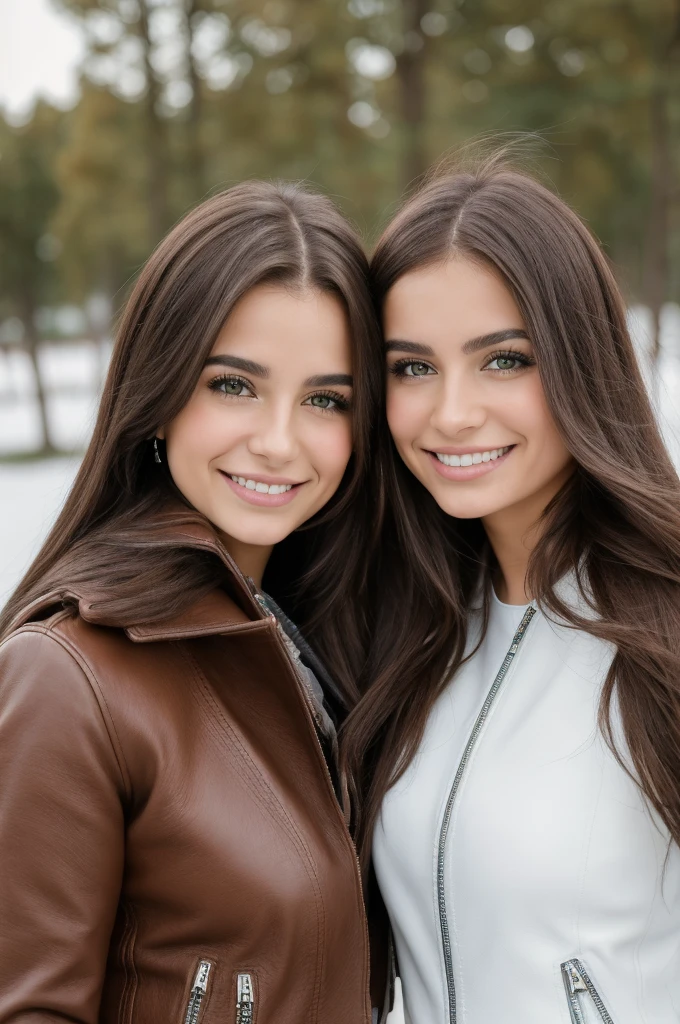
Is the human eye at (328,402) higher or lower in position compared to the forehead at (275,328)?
lower

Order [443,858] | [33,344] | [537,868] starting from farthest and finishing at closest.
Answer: [33,344] < [443,858] < [537,868]

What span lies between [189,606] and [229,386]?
54 cm

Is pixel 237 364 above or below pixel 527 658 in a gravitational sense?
above

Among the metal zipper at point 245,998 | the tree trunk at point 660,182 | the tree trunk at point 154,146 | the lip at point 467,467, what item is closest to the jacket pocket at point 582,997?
the metal zipper at point 245,998

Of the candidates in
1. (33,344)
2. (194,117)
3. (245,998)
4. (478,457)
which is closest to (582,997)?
(245,998)

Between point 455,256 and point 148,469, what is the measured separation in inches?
33.8

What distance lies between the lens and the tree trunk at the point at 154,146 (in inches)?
478

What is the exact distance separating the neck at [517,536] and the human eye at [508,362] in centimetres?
33

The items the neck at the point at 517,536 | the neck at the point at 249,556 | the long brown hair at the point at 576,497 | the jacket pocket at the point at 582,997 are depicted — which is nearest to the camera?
the jacket pocket at the point at 582,997

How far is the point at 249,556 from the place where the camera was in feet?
8.54

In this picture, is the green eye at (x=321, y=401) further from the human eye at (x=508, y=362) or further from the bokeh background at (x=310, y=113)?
the bokeh background at (x=310, y=113)

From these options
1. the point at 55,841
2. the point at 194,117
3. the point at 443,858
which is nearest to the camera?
the point at 55,841

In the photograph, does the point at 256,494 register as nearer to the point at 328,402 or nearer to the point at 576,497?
the point at 328,402

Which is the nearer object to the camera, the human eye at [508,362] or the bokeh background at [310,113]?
the human eye at [508,362]
